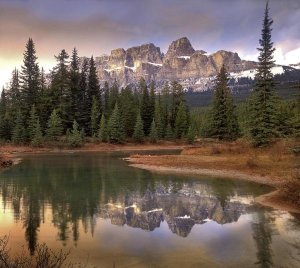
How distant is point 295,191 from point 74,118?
64.0 meters

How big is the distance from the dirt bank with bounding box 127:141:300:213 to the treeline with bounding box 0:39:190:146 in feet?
104

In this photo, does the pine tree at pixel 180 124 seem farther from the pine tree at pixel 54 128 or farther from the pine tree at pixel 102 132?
the pine tree at pixel 54 128

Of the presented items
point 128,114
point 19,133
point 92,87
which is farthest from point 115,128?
point 19,133

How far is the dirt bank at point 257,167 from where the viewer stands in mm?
21609

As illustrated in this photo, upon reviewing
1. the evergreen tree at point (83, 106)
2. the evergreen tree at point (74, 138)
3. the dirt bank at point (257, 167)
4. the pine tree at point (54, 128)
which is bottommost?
the dirt bank at point (257, 167)

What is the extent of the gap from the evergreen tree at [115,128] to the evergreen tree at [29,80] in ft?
55.6

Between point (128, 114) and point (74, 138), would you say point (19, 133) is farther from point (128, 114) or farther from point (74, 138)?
point (128, 114)

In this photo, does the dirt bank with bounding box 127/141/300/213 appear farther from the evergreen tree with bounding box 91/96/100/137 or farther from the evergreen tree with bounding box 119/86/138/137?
the evergreen tree with bounding box 119/86/138/137

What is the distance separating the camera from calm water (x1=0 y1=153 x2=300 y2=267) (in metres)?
12.9

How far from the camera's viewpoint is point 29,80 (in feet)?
266

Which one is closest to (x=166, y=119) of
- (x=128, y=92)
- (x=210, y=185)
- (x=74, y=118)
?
(x=128, y=92)

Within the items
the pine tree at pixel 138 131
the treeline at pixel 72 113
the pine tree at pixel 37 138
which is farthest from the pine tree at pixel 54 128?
the pine tree at pixel 138 131

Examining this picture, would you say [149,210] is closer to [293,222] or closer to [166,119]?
[293,222]

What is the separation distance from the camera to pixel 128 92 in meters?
94.6
